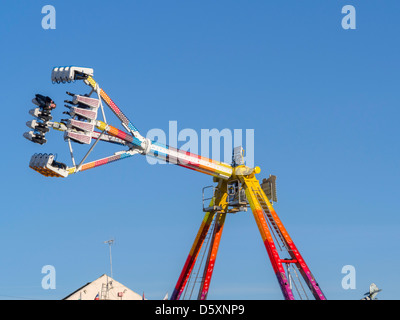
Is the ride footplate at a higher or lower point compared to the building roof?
higher

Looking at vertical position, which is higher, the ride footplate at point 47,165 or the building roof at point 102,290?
the ride footplate at point 47,165

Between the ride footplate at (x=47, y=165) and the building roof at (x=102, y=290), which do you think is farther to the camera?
the building roof at (x=102, y=290)

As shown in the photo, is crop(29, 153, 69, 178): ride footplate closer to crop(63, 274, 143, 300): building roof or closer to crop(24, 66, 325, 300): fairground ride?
crop(24, 66, 325, 300): fairground ride

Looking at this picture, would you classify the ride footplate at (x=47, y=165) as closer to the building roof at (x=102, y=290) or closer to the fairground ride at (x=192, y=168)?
the fairground ride at (x=192, y=168)

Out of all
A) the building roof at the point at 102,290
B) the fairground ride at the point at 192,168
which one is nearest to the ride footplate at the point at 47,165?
the fairground ride at the point at 192,168

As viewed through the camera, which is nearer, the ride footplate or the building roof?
the ride footplate

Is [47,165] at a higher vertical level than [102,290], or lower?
higher

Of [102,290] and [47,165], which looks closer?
[47,165]

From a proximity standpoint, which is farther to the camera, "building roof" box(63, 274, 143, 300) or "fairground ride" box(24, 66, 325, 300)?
"building roof" box(63, 274, 143, 300)

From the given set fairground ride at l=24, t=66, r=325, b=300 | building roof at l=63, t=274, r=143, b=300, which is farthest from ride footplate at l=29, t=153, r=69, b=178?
building roof at l=63, t=274, r=143, b=300

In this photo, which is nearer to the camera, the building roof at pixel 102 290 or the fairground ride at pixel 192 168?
the fairground ride at pixel 192 168
